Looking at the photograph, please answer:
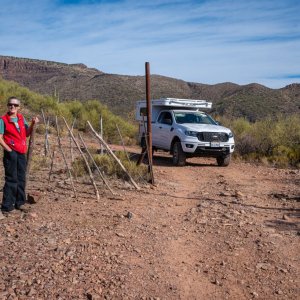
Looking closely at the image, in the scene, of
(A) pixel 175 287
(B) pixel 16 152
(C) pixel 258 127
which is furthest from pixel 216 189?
(C) pixel 258 127

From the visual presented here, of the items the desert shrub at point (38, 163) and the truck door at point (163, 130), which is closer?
the desert shrub at point (38, 163)

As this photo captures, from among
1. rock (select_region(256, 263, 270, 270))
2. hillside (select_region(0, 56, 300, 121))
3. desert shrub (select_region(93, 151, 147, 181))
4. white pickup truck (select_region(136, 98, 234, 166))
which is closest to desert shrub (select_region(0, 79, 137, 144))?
hillside (select_region(0, 56, 300, 121))

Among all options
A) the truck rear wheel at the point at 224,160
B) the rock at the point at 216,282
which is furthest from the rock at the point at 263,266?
the truck rear wheel at the point at 224,160

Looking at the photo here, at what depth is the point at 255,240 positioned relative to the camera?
6.04 metres

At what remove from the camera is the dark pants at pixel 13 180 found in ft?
21.9

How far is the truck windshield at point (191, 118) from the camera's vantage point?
44.3 ft

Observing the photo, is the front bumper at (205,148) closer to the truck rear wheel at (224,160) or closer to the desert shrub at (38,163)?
the truck rear wheel at (224,160)

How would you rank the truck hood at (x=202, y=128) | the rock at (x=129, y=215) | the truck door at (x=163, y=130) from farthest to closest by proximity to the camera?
the truck door at (x=163, y=130), the truck hood at (x=202, y=128), the rock at (x=129, y=215)

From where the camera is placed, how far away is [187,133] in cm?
1252

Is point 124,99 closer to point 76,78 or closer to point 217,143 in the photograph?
point 76,78

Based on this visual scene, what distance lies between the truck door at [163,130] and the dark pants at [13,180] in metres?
6.86

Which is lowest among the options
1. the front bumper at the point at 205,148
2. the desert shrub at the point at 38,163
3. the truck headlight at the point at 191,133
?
the desert shrub at the point at 38,163

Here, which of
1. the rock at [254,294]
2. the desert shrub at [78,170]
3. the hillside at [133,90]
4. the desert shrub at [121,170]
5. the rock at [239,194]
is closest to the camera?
the rock at [254,294]

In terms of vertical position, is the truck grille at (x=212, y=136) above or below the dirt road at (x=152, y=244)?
above
